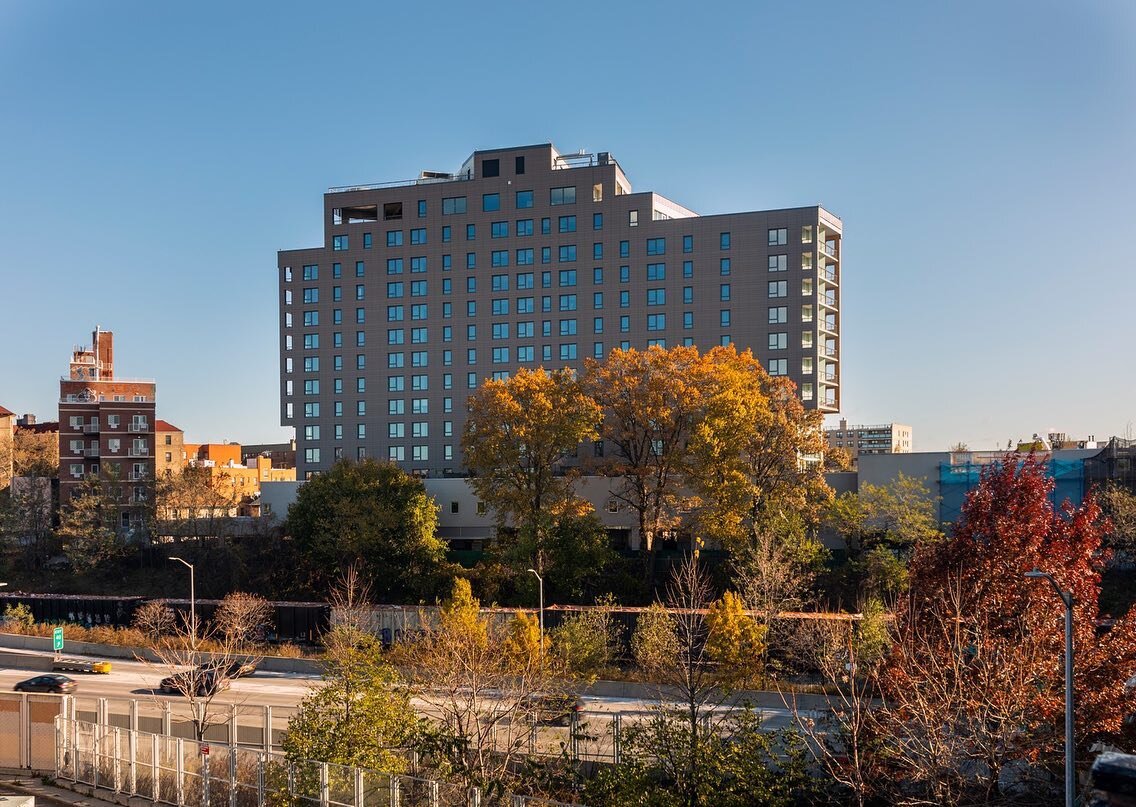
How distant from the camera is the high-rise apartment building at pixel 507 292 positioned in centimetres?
7238

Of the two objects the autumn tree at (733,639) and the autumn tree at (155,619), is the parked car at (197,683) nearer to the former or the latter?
the autumn tree at (155,619)

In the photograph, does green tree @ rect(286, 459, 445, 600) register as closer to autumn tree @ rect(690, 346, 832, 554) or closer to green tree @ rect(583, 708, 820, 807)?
autumn tree @ rect(690, 346, 832, 554)

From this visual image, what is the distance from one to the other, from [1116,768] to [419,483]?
59654 mm

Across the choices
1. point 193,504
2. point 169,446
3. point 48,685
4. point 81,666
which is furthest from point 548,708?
point 169,446

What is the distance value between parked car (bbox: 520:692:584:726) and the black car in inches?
908

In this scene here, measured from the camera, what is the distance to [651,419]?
59.6 m

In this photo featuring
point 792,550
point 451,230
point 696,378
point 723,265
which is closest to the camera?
point 792,550

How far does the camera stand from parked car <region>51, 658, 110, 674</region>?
1844 inches

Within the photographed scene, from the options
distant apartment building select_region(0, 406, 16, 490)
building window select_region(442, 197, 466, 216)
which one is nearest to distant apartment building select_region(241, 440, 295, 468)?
distant apartment building select_region(0, 406, 16, 490)

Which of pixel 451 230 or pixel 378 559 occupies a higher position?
pixel 451 230

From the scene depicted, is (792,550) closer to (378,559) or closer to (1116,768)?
(378,559)

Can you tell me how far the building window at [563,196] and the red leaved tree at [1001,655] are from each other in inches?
2187

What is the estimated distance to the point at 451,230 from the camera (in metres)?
79.9

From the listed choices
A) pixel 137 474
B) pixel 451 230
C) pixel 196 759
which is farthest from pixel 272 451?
pixel 196 759
